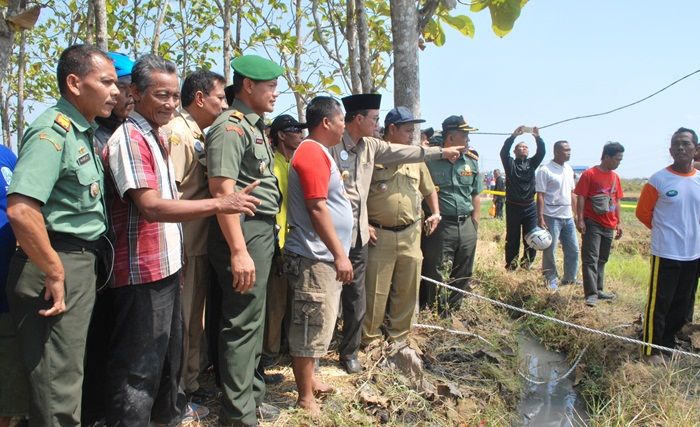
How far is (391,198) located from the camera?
4105 millimetres

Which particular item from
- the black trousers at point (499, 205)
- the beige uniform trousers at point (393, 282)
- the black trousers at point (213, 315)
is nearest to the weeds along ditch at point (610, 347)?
the beige uniform trousers at point (393, 282)

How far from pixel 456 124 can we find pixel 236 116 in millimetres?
2829

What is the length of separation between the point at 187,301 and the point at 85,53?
1.47 meters

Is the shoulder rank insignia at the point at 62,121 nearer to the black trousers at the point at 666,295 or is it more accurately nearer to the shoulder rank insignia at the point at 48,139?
the shoulder rank insignia at the point at 48,139

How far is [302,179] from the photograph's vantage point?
2902mm

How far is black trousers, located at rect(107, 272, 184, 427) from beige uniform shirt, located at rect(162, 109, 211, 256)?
1.94 feet

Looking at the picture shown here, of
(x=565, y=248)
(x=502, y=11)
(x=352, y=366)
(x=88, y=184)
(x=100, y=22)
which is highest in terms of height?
(x=502, y=11)

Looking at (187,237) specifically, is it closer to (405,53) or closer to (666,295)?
(405,53)

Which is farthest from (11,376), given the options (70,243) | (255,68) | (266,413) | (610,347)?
(610,347)

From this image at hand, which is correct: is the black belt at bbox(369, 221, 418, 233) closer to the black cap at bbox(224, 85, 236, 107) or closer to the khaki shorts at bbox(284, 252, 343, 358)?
the khaki shorts at bbox(284, 252, 343, 358)

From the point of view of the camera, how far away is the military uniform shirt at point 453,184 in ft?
16.2

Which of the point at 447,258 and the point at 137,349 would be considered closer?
the point at 137,349

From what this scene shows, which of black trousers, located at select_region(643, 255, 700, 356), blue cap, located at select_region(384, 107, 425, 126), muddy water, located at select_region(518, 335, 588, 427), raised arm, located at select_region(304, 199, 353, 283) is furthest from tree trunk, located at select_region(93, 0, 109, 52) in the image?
black trousers, located at select_region(643, 255, 700, 356)

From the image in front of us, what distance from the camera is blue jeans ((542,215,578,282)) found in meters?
6.44
